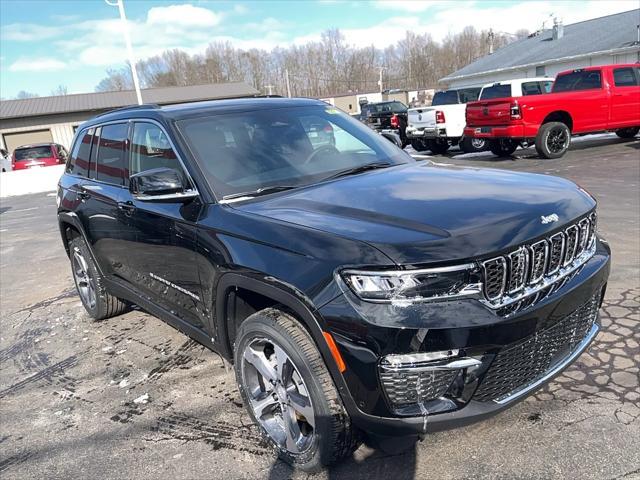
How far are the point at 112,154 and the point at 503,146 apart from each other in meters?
11.7

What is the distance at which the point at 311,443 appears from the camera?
97.1 inches

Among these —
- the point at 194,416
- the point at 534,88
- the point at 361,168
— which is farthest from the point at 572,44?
the point at 194,416

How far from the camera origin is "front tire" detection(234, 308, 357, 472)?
231 cm

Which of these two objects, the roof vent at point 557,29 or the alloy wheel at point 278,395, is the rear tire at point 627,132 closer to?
the alloy wheel at point 278,395

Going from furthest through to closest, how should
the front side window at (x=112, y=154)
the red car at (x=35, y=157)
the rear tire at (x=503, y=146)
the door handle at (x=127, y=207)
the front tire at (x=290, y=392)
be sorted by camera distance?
the red car at (x=35, y=157)
the rear tire at (x=503, y=146)
the front side window at (x=112, y=154)
the door handle at (x=127, y=207)
the front tire at (x=290, y=392)

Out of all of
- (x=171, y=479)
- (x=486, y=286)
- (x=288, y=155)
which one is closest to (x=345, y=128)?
(x=288, y=155)

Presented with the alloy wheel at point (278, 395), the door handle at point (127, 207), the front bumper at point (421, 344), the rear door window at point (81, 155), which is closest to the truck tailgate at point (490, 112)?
the rear door window at point (81, 155)

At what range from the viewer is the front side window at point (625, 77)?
13141 mm

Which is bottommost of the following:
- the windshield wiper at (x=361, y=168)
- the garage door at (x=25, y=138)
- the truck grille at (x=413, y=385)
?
the truck grille at (x=413, y=385)

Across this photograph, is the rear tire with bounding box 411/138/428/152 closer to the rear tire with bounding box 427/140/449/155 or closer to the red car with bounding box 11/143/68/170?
the rear tire with bounding box 427/140/449/155

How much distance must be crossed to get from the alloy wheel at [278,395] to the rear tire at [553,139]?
38.7ft

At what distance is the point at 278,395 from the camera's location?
2631 mm

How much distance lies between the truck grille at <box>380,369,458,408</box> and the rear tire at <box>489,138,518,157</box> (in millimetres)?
12042

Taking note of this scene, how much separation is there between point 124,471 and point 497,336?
208 cm
